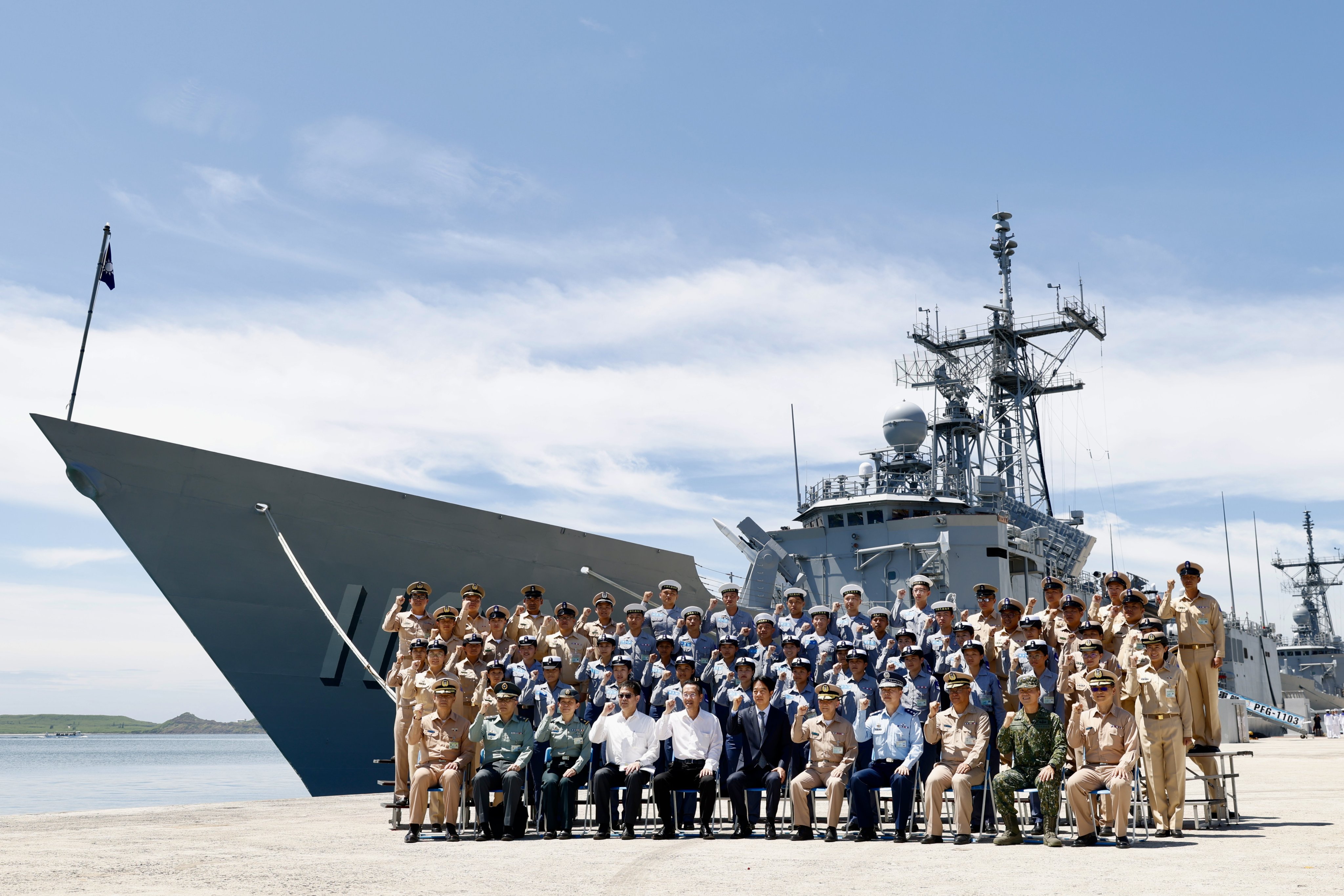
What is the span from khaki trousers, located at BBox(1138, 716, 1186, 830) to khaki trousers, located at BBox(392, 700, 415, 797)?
4884 mm

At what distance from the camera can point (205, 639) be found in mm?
11031

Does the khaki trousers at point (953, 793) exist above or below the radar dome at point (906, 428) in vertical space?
below

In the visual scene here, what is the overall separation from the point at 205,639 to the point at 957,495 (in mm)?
12800

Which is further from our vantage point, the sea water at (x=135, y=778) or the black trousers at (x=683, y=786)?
the sea water at (x=135, y=778)

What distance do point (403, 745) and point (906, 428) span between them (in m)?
15.4

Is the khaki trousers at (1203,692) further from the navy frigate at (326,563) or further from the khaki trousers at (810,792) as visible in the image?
the navy frigate at (326,563)

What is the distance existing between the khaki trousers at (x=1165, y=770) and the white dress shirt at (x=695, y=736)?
8.65 ft

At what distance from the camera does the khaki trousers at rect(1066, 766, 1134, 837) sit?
5992mm

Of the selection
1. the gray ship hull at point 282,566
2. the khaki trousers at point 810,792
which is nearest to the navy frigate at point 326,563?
the gray ship hull at point 282,566

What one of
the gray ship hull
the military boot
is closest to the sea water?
the gray ship hull

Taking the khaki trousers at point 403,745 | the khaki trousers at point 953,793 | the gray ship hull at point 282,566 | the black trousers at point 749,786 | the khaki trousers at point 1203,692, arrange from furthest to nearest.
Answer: the gray ship hull at point 282,566 → the khaki trousers at point 403,745 → the khaki trousers at point 1203,692 → the black trousers at point 749,786 → the khaki trousers at point 953,793

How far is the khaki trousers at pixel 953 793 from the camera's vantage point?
6414mm

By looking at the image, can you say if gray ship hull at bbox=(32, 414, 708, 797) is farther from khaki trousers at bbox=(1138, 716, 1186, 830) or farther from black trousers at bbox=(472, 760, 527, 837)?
khaki trousers at bbox=(1138, 716, 1186, 830)

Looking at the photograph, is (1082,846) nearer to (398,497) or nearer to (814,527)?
(398,497)
